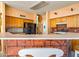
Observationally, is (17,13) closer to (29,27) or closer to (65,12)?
(29,27)

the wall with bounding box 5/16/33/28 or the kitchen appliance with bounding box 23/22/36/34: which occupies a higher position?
the wall with bounding box 5/16/33/28

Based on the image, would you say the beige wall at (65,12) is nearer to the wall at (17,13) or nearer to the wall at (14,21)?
the wall at (17,13)

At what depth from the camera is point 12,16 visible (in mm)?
3441

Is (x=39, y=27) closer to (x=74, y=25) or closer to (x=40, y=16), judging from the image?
(x=40, y=16)

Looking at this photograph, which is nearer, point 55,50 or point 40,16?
point 55,50

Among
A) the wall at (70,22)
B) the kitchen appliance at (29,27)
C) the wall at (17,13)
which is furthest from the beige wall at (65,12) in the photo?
the kitchen appliance at (29,27)

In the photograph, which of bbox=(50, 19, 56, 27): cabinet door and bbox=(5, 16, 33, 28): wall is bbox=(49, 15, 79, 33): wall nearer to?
bbox=(50, 19, 56, 27): cabinet door

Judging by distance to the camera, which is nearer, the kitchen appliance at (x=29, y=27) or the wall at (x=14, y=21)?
the kitchen appliance at (x=29, y=27)

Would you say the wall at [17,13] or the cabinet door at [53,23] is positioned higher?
the wall at [17,13]

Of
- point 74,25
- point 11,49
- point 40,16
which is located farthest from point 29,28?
point 11,49

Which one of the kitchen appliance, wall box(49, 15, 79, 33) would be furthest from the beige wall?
the kitchen appliance

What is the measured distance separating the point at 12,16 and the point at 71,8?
4.90ft

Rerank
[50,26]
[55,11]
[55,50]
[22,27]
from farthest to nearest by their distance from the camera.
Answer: [22,27] → [50,26] → [55,11] → [55,50]

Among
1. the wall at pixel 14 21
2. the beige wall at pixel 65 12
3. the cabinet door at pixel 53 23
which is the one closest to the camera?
the beige wall at pixel 65 12
